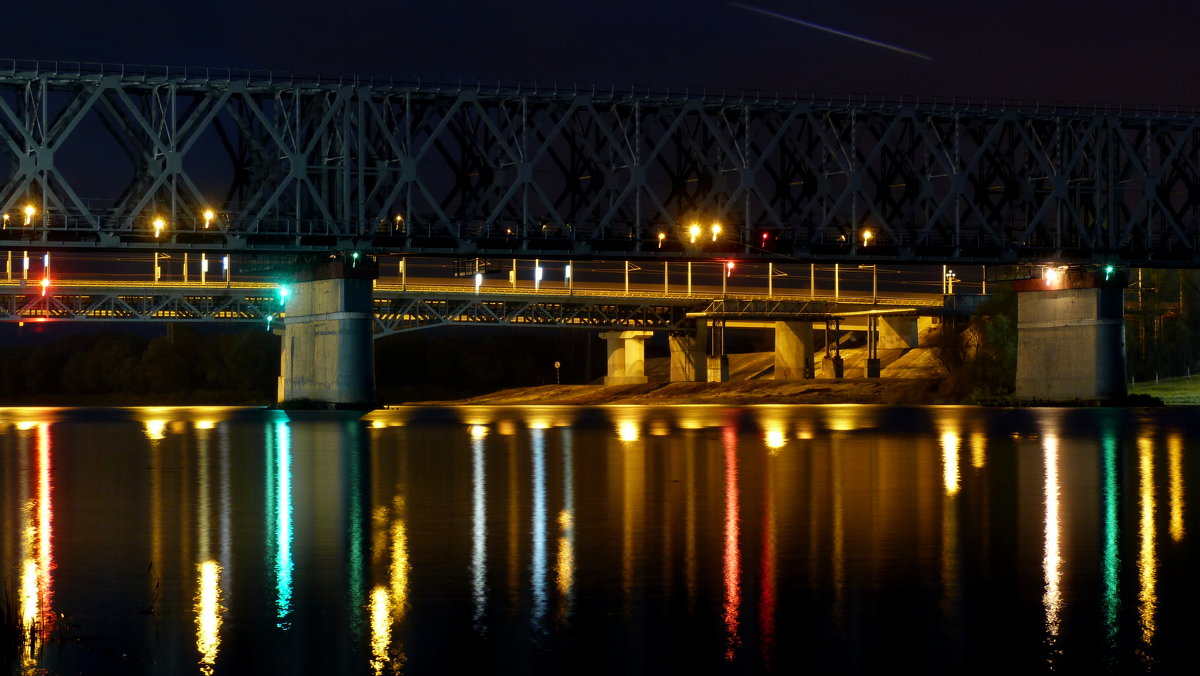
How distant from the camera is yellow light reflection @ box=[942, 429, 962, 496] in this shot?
39219mm

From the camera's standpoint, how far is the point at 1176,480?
40.5 metres

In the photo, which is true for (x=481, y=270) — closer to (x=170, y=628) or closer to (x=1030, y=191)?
(x=1030, y=191)

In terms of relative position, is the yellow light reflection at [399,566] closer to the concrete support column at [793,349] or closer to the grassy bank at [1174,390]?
the grassy bank at [1174,390]

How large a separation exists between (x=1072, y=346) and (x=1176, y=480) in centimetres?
7451

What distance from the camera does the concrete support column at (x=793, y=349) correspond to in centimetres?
17912

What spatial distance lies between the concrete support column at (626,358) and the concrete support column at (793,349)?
1440cm

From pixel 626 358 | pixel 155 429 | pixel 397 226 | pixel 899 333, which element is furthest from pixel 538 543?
pixel 626 358

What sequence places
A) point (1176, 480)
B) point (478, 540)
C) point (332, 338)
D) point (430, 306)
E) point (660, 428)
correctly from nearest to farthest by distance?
point (478, 540) → point (1176, 480) → point (660, 428) → point (332, 338) → point (430, 306)

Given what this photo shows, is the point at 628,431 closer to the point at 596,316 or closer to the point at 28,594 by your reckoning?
the point at 28,594

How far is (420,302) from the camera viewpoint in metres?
167

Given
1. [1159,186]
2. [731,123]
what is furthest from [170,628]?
[1159,186]

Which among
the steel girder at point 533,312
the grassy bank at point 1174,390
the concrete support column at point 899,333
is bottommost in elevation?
the grassy bank at point 1174,390

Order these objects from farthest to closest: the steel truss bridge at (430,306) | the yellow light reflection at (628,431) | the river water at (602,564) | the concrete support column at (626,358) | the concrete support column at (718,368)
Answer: the concrete support column at (626,358) < the concrete support column at (718,368) < the steel truss bridge at (430,306) < the yellow light reflection at (628,431) < the river water at (602,564)

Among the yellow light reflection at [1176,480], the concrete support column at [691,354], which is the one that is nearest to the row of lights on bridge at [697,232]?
the yellow light reflection at [1176,480]
